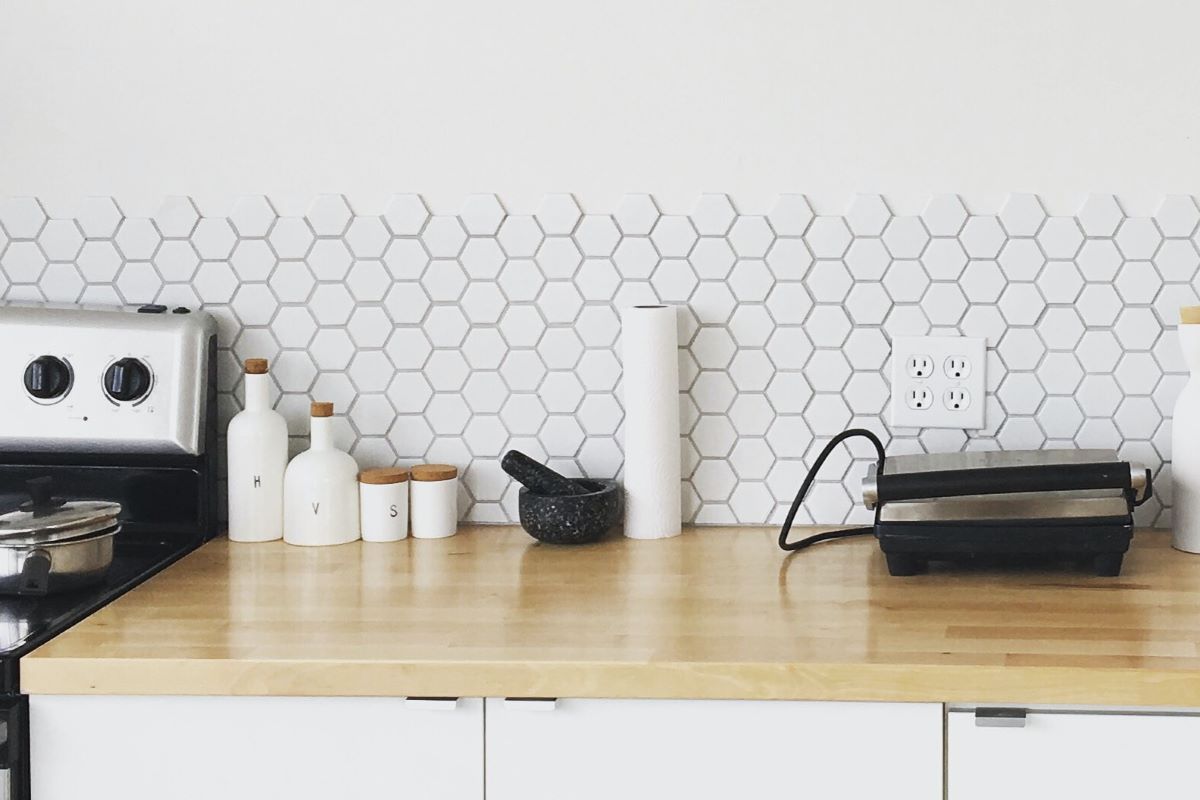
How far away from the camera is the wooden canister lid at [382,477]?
167cm

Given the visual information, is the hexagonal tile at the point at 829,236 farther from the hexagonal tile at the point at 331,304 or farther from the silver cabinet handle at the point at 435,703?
the silver cabinet handle at the point at 435,703

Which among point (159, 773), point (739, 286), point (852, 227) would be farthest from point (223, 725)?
point (852, 227)

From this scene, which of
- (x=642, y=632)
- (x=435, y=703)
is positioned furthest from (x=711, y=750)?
(x=435, y=703)

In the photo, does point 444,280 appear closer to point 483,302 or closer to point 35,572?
point 483,302

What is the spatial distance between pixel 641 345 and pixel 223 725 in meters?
0.77

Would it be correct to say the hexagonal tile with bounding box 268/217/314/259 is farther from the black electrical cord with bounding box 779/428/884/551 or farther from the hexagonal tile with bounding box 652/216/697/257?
the black electrical cord with bounding box 779/428/884/551

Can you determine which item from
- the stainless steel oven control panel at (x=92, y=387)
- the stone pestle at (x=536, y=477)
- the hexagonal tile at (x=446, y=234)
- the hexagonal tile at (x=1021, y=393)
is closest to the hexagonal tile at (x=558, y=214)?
the hexagonal tile at (x=446, y=234)

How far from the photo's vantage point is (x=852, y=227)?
173 cm

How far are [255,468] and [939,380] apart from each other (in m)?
1.00

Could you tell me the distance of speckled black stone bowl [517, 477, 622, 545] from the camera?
1.63 m

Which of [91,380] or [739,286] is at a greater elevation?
[739,286]

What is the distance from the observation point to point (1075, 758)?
45.0 inches

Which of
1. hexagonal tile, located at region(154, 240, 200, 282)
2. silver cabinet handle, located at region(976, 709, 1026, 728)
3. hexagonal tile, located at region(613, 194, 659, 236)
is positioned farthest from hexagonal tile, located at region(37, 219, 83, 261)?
silver cabinet handle, located at region(976, 709, 1026, 728)

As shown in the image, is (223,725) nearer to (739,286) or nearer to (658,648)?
(658,648)
